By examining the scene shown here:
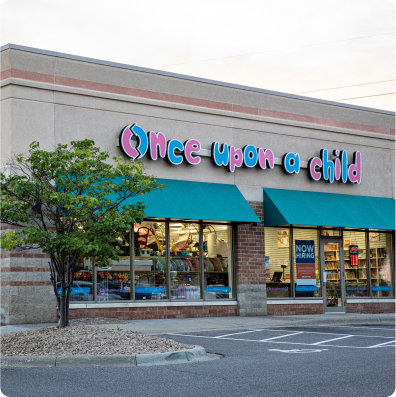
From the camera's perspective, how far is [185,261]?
18391mm

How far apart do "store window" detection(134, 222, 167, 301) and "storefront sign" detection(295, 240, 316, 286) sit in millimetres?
5237

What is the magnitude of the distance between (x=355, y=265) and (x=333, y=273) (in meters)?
1.13

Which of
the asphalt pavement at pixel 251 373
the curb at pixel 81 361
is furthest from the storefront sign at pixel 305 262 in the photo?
the curb at pixel 81 361

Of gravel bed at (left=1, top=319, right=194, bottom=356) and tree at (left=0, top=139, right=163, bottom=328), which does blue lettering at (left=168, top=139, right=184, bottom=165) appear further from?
gravel bed at (left=1, top=319, right=194, bottom=356)

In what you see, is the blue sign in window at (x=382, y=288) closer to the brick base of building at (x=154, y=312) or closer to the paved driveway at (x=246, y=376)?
the brick base of building at (x=154, y=312)

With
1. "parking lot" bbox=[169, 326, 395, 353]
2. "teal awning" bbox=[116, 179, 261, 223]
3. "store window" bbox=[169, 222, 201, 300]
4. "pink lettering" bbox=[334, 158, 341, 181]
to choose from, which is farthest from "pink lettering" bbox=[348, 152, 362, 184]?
"parking lot" bbox=[169, 326, 395, 353]

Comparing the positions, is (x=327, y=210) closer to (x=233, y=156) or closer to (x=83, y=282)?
(x=233, y=156)

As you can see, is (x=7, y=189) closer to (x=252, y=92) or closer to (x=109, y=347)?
(x=109, y=347)

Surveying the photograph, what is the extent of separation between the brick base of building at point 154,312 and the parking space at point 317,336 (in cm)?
334

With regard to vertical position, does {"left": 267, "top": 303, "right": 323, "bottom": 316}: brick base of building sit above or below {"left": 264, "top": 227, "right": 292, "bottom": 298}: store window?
below

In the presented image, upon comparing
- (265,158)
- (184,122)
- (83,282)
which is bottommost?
(83,282)

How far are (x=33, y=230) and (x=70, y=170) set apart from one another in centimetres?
143

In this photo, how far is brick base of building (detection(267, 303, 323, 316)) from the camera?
1967cm

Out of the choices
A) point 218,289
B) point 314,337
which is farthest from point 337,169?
point 314,337
